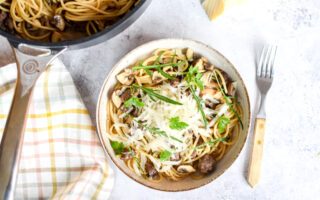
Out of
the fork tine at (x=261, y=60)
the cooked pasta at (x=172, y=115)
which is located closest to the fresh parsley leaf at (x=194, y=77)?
the cooked pasta at (x=172, y=115)

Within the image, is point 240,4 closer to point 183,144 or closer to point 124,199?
point 183,144

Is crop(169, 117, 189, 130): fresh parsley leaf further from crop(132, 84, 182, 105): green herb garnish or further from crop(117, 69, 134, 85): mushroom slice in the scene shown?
crop(117, 69, 134, 85): mushroom slice

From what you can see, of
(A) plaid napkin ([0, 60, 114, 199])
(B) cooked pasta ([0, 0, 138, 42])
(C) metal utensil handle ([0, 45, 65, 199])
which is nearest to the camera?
(C) metal utensil handle ([0, 45, 65, 199])

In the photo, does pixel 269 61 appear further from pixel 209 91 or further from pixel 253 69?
pixel 209 91

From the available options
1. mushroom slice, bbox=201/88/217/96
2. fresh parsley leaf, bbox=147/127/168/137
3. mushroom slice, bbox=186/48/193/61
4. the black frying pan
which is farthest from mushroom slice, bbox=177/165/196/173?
the black frying pan

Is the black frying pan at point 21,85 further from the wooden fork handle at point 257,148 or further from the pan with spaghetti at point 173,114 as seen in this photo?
the wooden fork handle at point 257,148

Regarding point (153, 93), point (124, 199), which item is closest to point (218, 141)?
point (153, 93)

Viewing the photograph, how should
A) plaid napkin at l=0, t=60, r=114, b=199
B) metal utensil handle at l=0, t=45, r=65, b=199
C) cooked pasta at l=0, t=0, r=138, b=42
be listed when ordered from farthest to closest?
plaid napkin at l=0, t=60, r=114, b=199
cooked pasta at l=0, t=0, r=138, b=42
metal utensil handle at l=0, t=45, r=65, b=199
